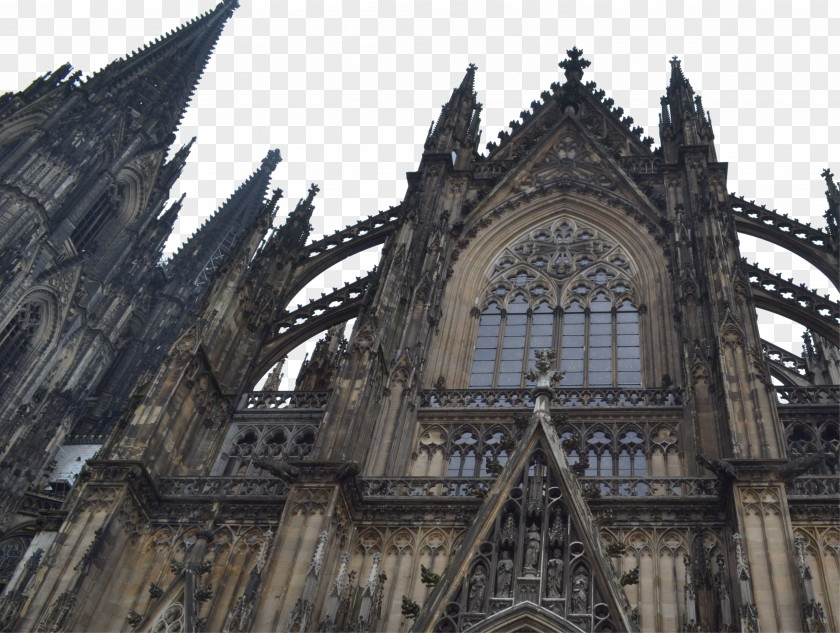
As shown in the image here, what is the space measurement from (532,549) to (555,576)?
51 centimetres

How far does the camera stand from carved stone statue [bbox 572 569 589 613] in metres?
12.2

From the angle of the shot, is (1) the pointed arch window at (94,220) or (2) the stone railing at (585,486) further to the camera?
(1) the pointed arch window at (94,220)

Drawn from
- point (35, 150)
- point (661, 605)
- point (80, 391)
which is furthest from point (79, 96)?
point (661, 605)

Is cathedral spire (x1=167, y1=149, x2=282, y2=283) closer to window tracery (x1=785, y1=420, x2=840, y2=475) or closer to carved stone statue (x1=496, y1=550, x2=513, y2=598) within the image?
window tracery (x1=785, y1=420, x2=840, y2=475)

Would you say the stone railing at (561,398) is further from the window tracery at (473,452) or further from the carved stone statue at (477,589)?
the carved stone statue at (477,589)

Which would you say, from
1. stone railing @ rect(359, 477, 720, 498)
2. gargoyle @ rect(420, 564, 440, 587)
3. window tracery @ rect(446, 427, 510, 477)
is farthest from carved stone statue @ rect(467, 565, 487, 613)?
window tracery @ rect(446, 427, 510, 477)

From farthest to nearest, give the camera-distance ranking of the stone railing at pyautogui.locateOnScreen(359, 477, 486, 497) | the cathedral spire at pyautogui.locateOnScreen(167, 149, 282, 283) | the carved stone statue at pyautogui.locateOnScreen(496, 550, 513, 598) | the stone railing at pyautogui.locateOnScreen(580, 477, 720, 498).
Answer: the cathedral spire at pyautogui.locateOnScreen(167, 149, 282, 283) < the stone railing at pyautogui.locateOnScreen(359, 477, 486, 497) < the stone railing at pyautogui.locateOnScreen(580, 477, 720, 498) < the carved stone statue at pyautogui.locateOnScreen(496, 550, 513, 598)

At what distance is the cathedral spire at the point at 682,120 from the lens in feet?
73.5

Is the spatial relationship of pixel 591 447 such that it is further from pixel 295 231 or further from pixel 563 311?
A: pixel 295 231

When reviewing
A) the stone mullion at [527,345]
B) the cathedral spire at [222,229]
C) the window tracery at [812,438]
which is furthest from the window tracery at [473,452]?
the cathedral spire at [222,229]

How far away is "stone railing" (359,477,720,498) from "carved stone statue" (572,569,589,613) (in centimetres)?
160

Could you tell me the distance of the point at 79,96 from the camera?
47.9 metres

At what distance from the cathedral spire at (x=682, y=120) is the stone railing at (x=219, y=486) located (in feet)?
42.2

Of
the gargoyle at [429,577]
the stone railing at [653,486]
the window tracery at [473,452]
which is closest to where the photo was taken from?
the gargoyle at [429,577]
